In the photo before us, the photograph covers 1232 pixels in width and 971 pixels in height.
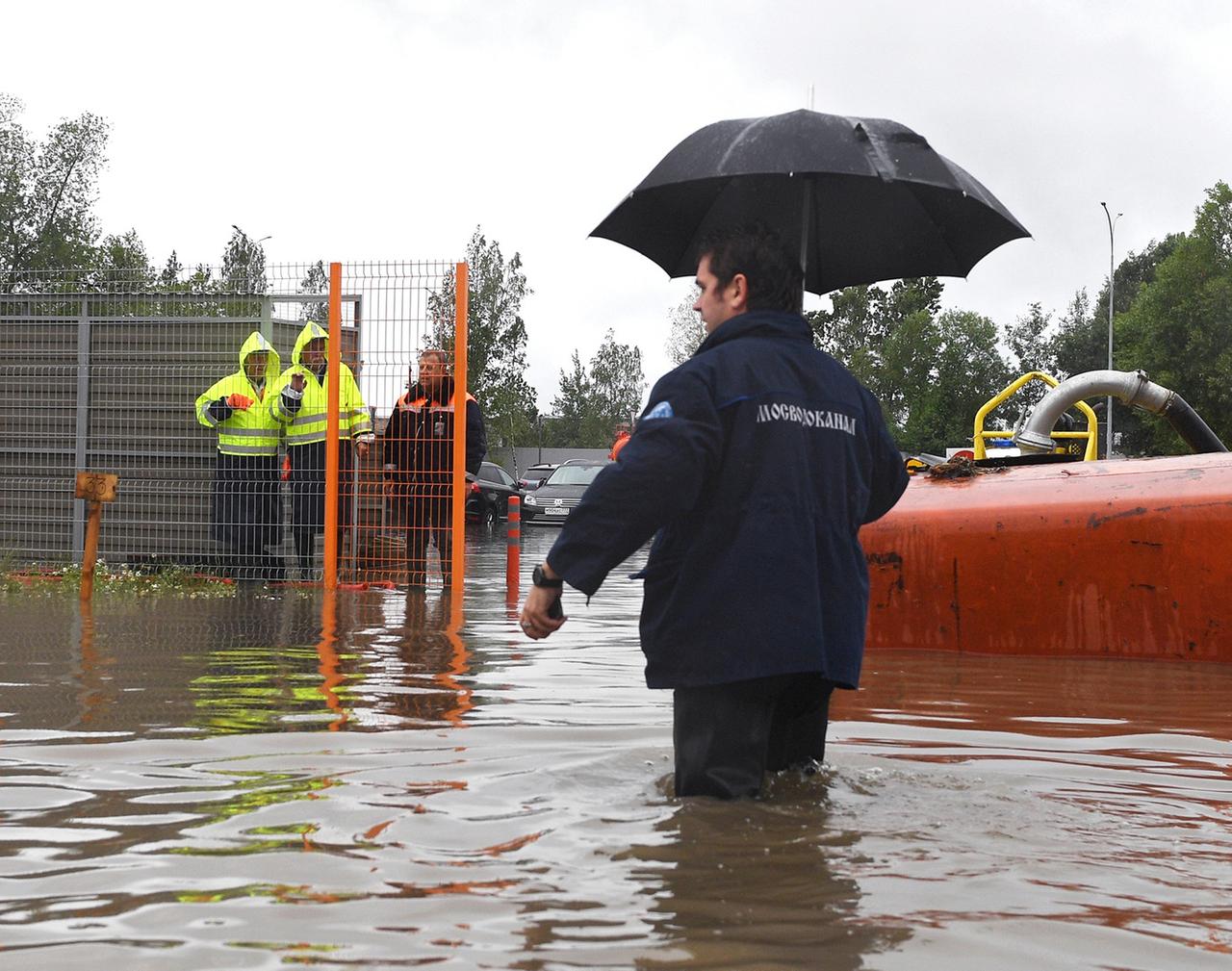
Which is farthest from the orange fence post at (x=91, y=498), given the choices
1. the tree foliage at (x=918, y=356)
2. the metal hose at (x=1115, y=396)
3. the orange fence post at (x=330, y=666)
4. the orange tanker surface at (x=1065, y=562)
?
the tree foliage at (x=918, y=356)

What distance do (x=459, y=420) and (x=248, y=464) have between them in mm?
2219

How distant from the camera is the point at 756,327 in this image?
12.9 ft

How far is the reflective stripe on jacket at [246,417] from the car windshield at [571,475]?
21.1 meters

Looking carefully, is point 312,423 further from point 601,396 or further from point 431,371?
point 601,396

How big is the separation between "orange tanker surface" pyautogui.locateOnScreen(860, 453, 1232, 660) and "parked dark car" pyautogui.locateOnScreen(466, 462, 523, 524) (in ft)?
75.8

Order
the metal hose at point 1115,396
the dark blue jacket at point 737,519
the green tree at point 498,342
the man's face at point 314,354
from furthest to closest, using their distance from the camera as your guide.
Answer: the green tree at point 498,342
the man's face at point 314,354
the metal hose at point 1115,396
the dark blue jacket at point 737,519

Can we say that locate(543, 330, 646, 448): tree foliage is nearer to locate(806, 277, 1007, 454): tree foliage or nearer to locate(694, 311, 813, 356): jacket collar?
locate(806, 277, 1007, 454): tree foliage

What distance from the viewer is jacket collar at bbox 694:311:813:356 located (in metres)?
3.93

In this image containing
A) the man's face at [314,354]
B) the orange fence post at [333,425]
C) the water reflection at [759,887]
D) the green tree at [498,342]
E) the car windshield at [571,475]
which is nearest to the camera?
the water reflection at [759,887]

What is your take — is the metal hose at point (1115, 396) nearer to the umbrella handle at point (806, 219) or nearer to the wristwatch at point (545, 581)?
the umbrella handle at point (806, 219)

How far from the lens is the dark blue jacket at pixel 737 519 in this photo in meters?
3.67

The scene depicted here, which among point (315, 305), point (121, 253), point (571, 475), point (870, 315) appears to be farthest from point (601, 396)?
point (315, 305)

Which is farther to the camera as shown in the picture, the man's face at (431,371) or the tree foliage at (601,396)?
the tree foliage at (601,396)

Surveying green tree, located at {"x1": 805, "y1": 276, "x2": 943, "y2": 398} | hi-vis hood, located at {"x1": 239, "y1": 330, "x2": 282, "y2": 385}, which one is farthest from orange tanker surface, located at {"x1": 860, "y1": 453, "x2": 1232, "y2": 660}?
green tree, located at {"x1": 805, "y1": 276, "x2": 943, "y2": 398}
